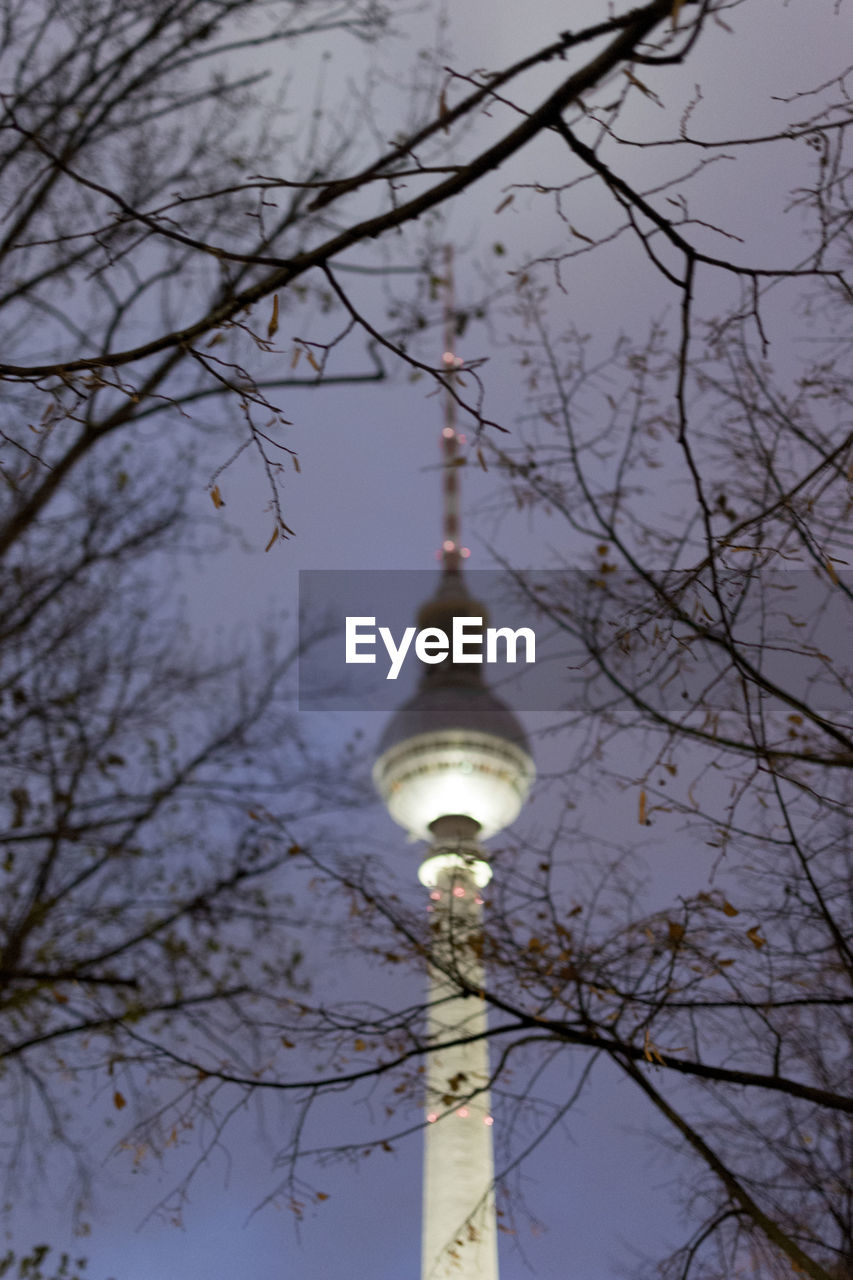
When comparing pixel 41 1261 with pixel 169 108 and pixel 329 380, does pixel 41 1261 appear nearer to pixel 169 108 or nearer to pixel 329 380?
pixel 329 380

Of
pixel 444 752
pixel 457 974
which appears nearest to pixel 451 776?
pixel 444 752

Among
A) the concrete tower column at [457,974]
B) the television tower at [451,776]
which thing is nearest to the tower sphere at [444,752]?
the television tower at [451,776]

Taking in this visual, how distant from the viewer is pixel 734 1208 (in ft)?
17.5

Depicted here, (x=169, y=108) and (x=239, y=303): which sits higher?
(x=169, y=108)

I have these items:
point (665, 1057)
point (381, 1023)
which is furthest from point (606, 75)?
point (381, 1023)

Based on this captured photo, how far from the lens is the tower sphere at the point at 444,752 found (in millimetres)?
49719

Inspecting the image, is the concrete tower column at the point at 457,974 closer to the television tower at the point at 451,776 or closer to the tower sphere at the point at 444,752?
the television tower at the point at 451,776

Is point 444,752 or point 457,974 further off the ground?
point 444,752

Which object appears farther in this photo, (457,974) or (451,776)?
(451,776)

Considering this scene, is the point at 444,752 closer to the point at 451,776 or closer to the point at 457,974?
the point at 451,776

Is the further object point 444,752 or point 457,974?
point 444,752

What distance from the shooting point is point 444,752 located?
50.1 meters

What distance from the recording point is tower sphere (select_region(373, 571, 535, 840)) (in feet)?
163

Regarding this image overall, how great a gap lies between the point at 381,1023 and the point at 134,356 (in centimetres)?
441
